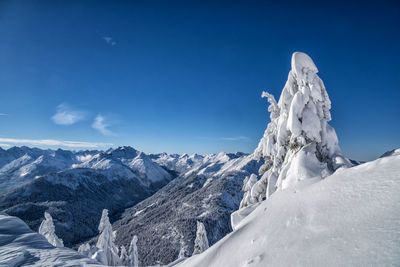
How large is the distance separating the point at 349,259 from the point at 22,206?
700 feet

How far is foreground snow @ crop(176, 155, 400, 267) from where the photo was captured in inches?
104

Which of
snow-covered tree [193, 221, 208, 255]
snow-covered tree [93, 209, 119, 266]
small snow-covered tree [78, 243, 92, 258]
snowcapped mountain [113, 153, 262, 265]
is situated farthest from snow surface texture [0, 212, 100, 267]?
snowcapped mountain [113, 153, 262, 265]

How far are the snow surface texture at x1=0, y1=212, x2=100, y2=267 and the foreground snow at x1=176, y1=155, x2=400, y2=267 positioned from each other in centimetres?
483

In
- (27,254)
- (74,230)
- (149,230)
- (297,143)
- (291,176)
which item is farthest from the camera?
(74,230)

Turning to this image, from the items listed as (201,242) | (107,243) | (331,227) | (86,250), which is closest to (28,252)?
(331,227)

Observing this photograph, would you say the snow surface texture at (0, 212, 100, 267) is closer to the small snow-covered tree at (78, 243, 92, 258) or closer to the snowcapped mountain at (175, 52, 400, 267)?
the snowcapped mountain at (175, 52, 400, 267)

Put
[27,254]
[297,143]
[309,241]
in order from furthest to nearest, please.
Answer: [297,143]
[27,254]
[309,241]

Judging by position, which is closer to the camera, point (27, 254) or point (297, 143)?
point (27, 254)

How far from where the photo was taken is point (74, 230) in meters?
141

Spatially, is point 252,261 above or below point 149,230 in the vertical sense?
above

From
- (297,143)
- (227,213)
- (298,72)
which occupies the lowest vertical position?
(227,213)

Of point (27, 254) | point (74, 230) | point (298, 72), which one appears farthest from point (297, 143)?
point (74, 230)

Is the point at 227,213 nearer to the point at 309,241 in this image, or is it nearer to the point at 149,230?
the point at 149,230

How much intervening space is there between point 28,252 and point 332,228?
30.6 ft
